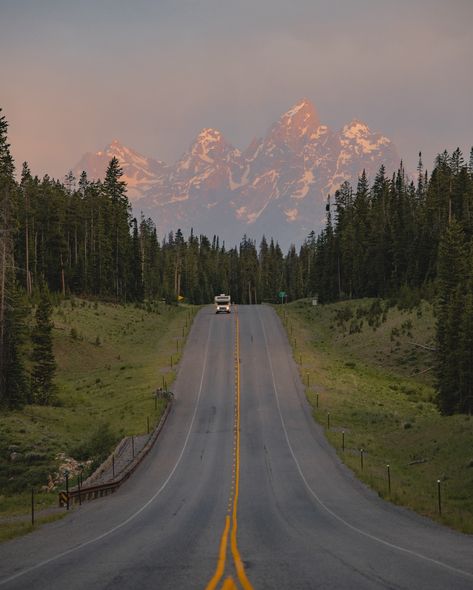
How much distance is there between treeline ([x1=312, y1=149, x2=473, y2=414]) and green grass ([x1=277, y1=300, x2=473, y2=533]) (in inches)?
170

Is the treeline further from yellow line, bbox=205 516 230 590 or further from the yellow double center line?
yellow line, bbox=205 516 230 590

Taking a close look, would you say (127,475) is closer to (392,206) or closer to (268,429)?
(268,429)

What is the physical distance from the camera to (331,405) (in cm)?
5050

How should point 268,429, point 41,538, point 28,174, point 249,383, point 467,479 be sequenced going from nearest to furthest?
point 41,538, point 467,479, point 268,429, point 249,383, point 28,174

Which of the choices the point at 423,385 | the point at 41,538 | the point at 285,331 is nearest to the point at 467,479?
the point at 41,538

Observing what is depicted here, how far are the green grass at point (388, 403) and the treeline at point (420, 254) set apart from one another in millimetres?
4311

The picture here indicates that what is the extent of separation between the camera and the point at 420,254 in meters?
99.9

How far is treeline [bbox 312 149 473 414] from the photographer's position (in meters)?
51.8

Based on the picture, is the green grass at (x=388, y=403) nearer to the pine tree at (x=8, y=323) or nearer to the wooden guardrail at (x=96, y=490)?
the wooden guardrail at (x=96, y=490)

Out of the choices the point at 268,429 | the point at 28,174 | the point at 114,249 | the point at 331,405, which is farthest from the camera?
the point at 28,174

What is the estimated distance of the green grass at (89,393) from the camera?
3322 cm

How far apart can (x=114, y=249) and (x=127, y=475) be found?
73.5 meters

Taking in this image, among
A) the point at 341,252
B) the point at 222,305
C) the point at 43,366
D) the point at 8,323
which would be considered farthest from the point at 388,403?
the point at 341,252

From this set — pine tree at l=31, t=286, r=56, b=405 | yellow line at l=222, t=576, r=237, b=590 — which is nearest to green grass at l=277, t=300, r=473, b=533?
yellow line at l=222, t=576, r=237, b=590
